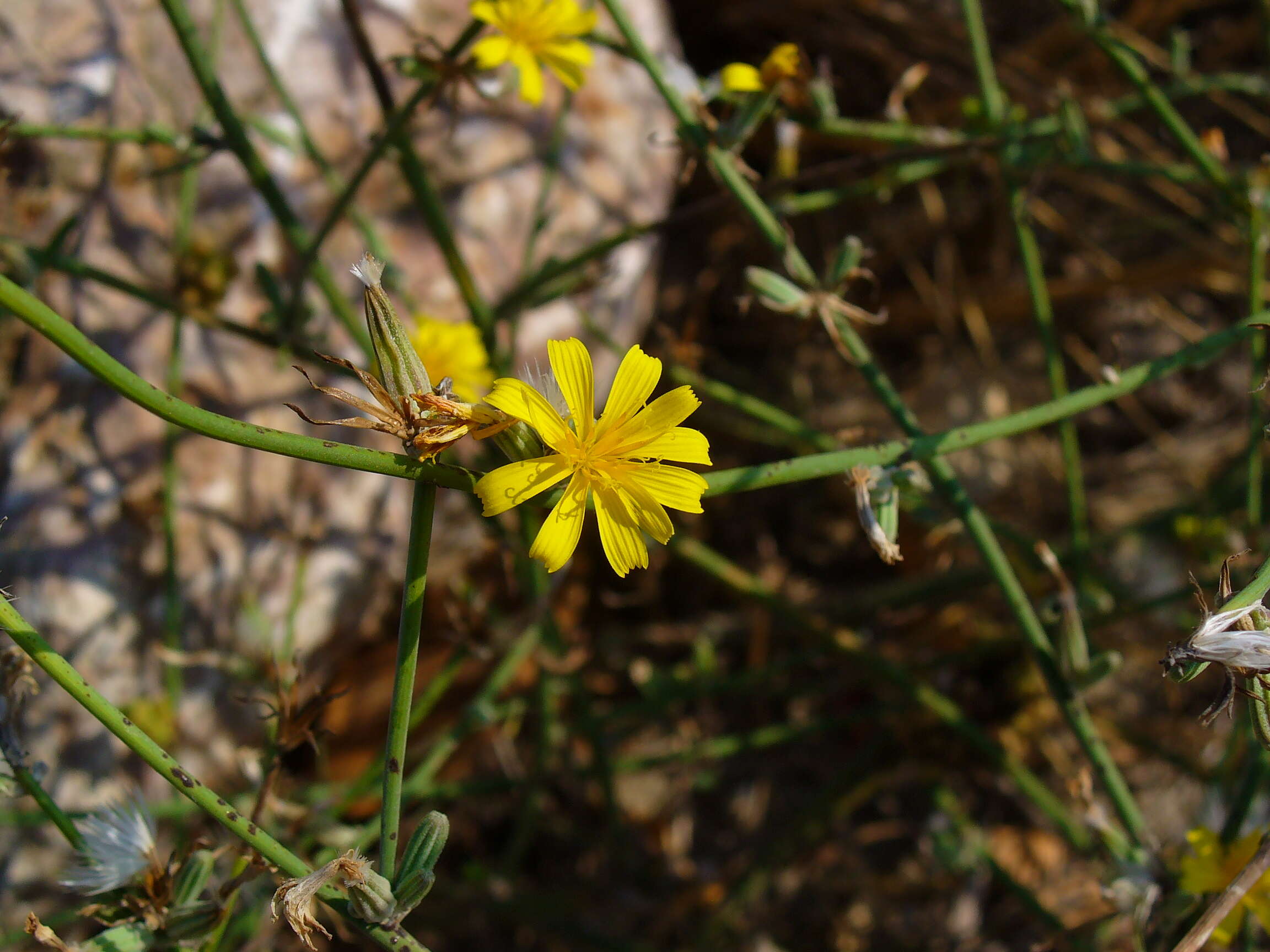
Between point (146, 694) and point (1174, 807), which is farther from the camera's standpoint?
point (1174, 807)

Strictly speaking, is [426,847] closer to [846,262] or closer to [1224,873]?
[846,262]

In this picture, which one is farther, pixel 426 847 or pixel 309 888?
pixel 426 847

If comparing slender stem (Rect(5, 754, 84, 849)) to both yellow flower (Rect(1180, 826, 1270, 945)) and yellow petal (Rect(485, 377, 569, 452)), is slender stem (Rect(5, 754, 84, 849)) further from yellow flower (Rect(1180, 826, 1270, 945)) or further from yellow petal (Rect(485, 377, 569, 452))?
yellow flower (Rect(1180, 826, 1270, 945))

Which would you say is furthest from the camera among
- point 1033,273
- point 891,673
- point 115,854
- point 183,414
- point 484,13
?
point 891,673

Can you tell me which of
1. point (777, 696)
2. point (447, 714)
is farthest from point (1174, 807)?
point (447, 714)

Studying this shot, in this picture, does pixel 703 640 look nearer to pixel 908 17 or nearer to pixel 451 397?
pixel 451 397

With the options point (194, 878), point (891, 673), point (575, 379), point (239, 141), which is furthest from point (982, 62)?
point (194, 878)

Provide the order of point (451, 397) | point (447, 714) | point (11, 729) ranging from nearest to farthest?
1. point (451, 397)
2. point (11, 729)
3. point (447, 714)

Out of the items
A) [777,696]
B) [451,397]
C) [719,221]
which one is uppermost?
[719,221]
